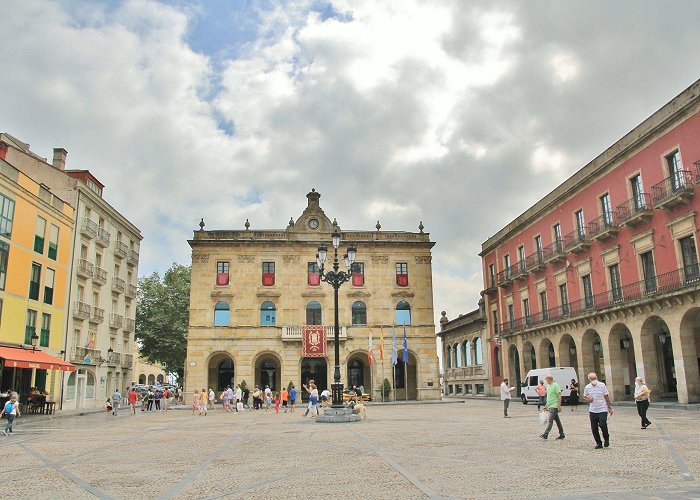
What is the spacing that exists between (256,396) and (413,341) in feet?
47.5

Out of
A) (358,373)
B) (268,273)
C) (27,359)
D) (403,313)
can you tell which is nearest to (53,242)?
(27,359)

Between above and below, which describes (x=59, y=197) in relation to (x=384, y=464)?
above

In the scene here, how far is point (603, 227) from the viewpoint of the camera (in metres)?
30.8

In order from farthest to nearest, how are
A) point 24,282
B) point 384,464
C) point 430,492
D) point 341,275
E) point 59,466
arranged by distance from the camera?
point 24,282, point 341,275, point 59,466, point 384,464, point 430,492

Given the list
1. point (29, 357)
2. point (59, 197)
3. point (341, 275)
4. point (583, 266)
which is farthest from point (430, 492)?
point (59, 197)

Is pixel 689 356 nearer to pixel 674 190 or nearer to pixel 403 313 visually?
pixel 674 190

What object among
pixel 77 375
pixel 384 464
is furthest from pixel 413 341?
pixel 384 464

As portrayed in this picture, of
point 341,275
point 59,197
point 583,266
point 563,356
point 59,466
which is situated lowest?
point 59,466

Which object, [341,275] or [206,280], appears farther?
[206,280]

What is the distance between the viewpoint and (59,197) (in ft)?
118

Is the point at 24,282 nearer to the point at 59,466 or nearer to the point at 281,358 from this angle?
the point at 281,358

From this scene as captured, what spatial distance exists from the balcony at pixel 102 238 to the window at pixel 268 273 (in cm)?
1155

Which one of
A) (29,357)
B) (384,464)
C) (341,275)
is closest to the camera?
(384,464)

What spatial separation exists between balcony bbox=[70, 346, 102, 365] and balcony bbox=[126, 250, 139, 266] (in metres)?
8.79
